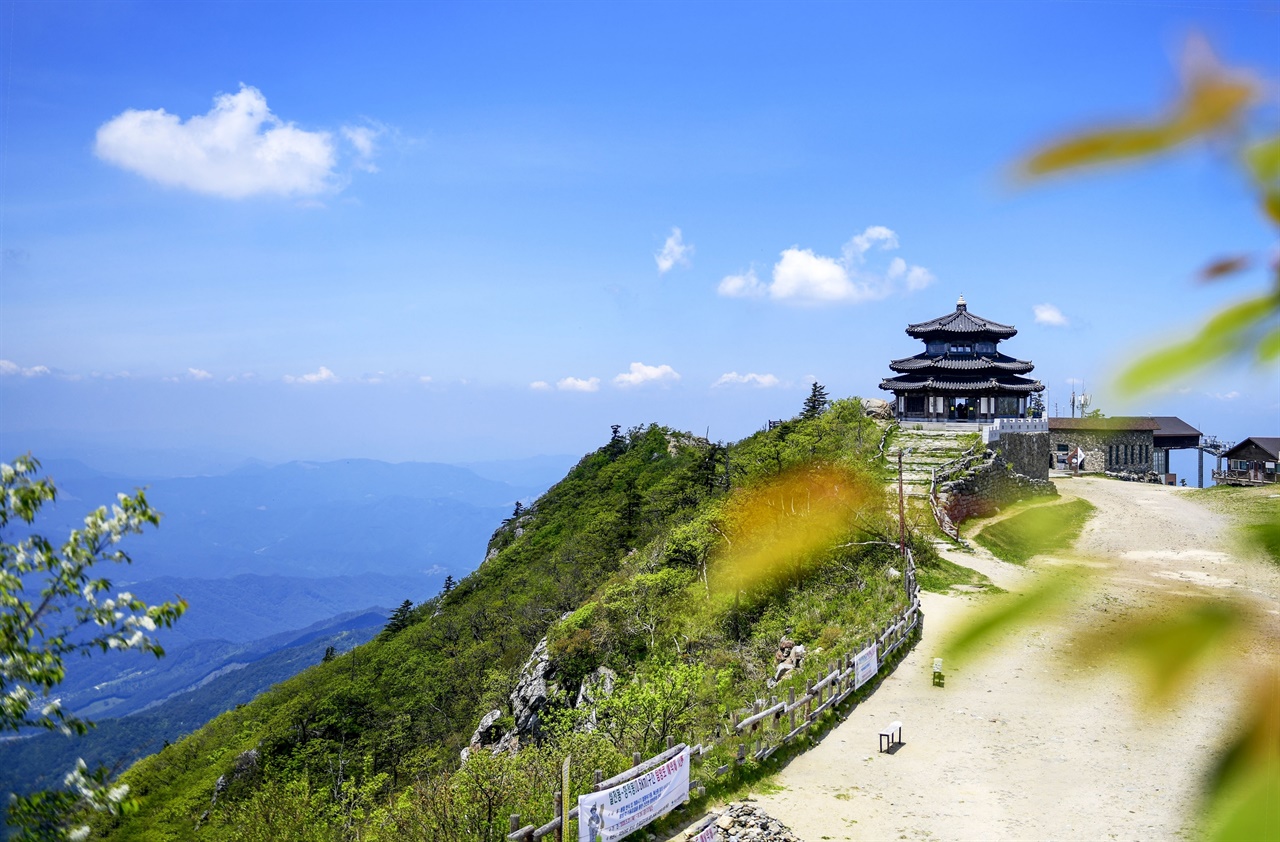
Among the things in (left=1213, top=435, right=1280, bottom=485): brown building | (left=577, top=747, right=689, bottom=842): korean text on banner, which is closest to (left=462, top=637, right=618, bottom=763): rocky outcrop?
(left=577, top=747, right=689, bottom=842): korean text on banner

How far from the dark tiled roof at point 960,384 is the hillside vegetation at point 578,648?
2.47 meters

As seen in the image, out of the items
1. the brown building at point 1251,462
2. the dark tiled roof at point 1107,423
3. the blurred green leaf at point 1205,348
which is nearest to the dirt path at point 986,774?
the dark tiled roof at point 1107,423

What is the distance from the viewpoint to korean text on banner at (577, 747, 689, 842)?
394 inches

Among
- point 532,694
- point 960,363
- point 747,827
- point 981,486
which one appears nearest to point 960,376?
point 960,363

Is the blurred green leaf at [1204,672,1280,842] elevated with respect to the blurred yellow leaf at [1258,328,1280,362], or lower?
lower

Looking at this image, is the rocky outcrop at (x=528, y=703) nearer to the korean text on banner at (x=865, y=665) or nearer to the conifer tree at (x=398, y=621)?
the korean text on banner at (x=865, y=665)

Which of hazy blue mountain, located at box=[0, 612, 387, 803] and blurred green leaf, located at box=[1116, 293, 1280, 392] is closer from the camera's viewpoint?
blurred green leaf, located at box=[1116, 293, 1280, 392]

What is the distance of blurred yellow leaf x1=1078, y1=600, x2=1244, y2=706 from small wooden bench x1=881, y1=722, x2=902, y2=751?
44.7 feet

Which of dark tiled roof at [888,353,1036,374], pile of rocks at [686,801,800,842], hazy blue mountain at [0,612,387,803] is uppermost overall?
A: dark tiled roof at [888,353,1036,374]

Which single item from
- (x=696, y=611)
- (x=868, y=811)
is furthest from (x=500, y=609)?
(x=868, y=811)

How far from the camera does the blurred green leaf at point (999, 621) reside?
2.58 feet

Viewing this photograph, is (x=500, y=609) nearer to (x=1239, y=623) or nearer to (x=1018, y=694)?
(x=1018, y=694)

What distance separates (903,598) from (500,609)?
2592 cm

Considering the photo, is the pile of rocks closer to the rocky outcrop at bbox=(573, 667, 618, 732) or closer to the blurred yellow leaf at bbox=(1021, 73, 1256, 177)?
the rocky outcrop at bbox=(573, 667, 618, 732)
